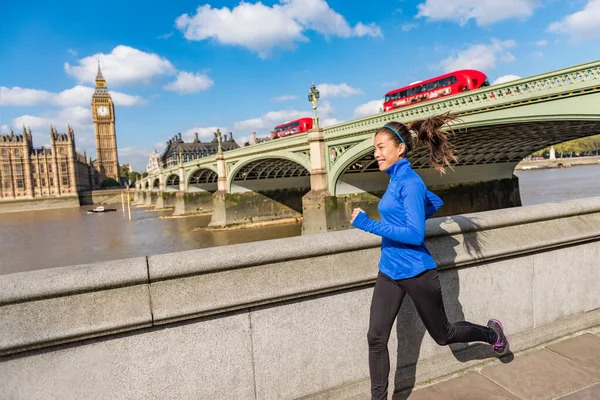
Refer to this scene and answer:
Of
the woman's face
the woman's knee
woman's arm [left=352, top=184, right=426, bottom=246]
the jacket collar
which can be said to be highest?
the woman's face

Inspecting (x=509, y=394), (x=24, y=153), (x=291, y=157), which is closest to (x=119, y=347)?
(x=509, y=394)

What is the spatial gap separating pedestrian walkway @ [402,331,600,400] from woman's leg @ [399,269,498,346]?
0.30 metres

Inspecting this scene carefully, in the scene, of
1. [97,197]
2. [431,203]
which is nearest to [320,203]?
[431,203]

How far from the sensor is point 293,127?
107 ft

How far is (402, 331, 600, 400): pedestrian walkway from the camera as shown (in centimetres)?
203

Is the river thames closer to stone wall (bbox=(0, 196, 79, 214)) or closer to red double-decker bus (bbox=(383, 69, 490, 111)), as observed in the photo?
red double-decker bus (bbox=(383, 69, 490, 111))

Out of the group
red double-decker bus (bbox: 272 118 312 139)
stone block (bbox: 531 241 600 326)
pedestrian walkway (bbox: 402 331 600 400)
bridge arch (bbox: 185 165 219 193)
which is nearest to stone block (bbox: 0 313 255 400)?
pedestrian walkway (bbox: 402 331 600 400)

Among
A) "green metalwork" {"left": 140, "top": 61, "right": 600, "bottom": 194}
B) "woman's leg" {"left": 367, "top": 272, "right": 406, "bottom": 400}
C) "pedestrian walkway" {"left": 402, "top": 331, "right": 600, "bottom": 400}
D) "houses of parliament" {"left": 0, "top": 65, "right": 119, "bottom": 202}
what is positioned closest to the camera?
"woman's leg" {"left": 367, "top": 272, "right": 406, "bottom": 400}

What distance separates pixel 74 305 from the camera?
1.65 m

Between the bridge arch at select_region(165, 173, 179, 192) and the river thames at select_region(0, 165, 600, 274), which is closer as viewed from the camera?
the river thames at select_region(0, 165, 600, 274)

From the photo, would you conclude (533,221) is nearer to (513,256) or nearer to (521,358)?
(513,256)

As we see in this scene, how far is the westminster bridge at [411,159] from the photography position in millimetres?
10945

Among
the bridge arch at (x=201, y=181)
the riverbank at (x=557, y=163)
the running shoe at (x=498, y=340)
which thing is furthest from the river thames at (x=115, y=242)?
the riverbank at (x=557, y=163)

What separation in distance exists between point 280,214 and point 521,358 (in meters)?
28.3
